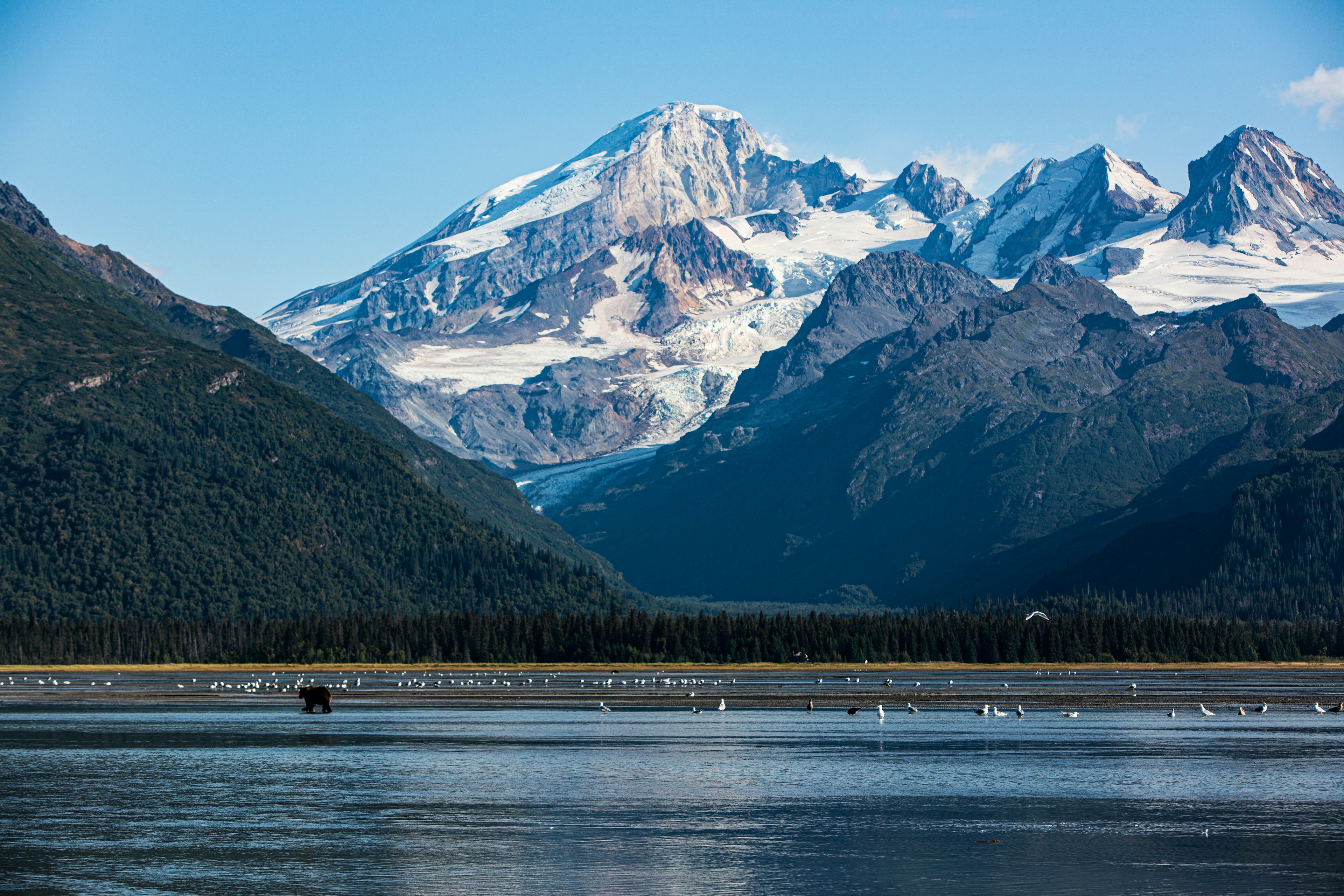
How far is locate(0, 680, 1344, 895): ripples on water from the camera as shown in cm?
6175

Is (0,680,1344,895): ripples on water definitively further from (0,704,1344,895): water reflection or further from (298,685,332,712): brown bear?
(298,685,332,712): brown bear

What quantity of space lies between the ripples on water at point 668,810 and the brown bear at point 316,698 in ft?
75.5

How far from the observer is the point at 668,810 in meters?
81.0

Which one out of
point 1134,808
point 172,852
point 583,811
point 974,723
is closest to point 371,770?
point 583,811

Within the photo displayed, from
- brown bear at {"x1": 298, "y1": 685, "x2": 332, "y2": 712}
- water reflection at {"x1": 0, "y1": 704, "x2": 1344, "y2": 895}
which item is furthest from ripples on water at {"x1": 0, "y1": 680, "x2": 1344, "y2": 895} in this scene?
brown bear at {"x1": 298, "y1": 685, "x2": 332, "y2": 712}

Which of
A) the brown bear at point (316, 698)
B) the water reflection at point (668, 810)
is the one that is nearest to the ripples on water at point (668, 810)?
the water reflection at point (668, 810)

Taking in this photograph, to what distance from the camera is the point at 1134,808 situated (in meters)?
82.2

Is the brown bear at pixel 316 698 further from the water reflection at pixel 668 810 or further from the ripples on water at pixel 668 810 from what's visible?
the water reflection at pixel 668 810

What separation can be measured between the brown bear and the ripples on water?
75.5 feet

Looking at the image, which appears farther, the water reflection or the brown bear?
the brown bear

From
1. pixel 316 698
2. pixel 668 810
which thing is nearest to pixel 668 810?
pixel 668 810

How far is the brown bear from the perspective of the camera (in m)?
162

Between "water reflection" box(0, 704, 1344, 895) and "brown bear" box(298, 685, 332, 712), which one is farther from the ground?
"brown bear" box(298, 685, 332, 712)

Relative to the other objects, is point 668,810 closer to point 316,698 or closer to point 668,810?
point 668,810
